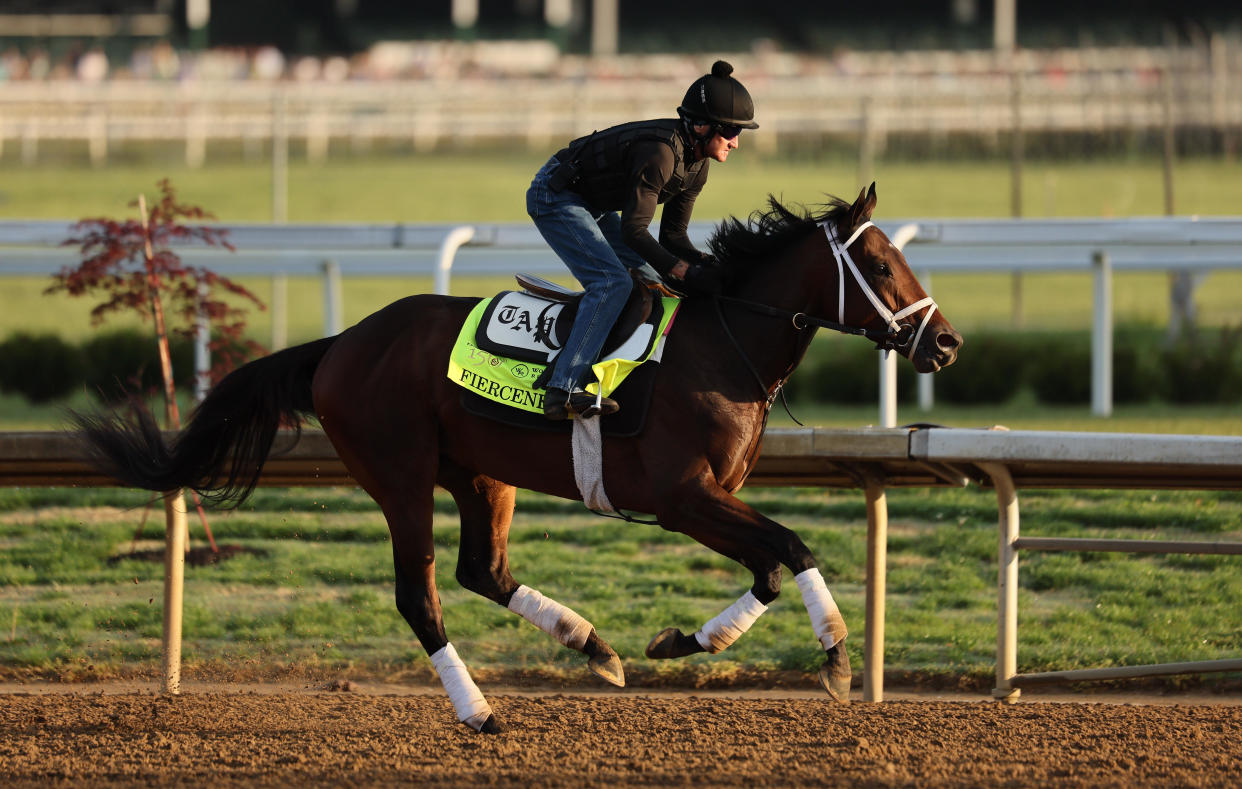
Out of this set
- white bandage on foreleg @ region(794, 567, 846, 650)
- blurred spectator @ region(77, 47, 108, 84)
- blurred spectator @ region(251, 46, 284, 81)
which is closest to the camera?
white bandage on foreleg @ region(794, 567, 846, 650)

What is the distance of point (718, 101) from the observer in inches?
188

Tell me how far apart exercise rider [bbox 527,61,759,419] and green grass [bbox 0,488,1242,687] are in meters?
1.94

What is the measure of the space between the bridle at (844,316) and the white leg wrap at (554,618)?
93cm

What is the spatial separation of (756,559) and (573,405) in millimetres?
705

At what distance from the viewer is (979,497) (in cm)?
770

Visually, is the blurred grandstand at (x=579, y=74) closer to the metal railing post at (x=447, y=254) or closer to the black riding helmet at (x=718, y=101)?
the metal railing post at (x=447, y=254)

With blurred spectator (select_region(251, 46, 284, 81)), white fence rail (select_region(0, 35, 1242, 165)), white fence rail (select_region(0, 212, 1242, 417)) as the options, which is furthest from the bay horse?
blurred spectator (select_region(251, 46, 284, 81))

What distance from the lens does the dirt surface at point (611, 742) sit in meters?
4.32

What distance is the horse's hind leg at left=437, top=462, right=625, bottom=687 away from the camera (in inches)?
201

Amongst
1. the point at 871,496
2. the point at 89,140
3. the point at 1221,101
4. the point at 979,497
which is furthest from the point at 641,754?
the point at 89,140

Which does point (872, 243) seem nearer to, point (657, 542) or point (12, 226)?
point (657, 542)

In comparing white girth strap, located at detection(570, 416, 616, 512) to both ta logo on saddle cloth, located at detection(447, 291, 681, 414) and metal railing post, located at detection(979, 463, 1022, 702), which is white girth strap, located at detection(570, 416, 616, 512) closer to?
ta logo on saddle cloth, located at detection(447, 291, 681, 414)

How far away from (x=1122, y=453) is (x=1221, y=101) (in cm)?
1346

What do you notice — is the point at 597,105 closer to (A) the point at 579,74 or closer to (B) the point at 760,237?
(A) the point at 579,74
